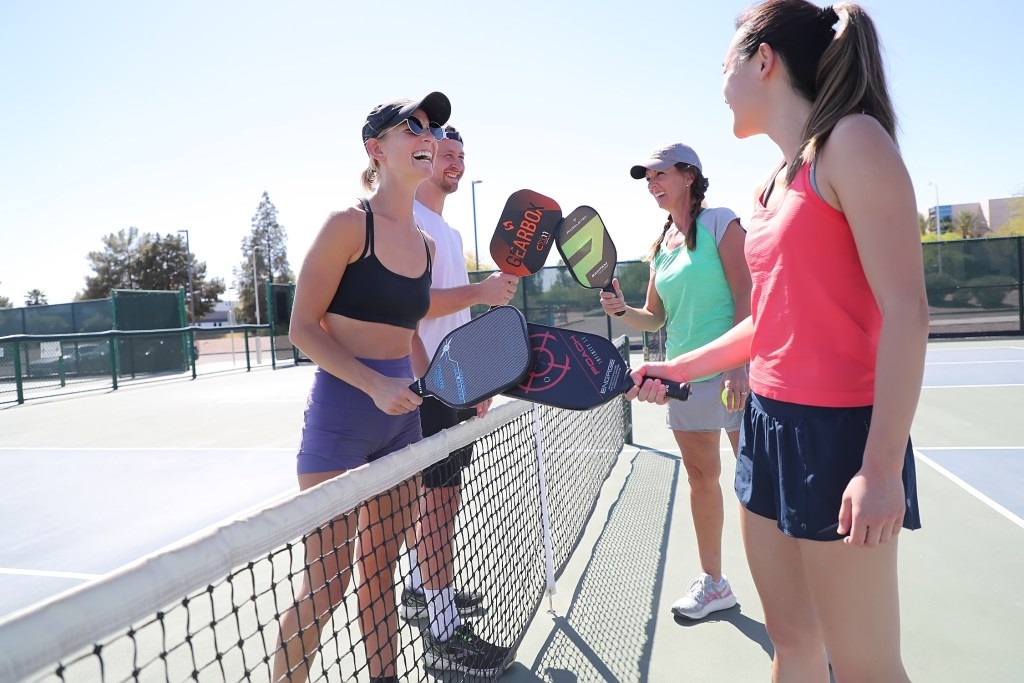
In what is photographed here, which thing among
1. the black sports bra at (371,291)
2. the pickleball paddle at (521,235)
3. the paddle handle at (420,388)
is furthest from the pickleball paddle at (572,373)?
the pickleball paddle at (521,235)

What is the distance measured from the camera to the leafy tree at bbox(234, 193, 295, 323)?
6644 cm

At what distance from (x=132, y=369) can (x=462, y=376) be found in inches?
707

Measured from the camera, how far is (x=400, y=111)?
226cm

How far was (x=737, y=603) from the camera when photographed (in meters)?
3.05

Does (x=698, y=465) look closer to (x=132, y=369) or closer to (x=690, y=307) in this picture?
(x=690, y=307)

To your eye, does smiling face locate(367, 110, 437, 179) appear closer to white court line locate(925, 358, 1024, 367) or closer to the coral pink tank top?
the coral pink tank top

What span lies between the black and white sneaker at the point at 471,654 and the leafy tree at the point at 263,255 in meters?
67.1

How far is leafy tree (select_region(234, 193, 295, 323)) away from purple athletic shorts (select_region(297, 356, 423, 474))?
67268 mm

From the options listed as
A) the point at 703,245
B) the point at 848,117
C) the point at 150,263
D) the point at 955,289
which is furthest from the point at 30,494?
the point at 150,263

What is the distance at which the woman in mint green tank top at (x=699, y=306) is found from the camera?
2.87 m

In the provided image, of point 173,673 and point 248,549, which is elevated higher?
point 248,549

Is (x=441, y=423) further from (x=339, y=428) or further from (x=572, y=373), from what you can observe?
(x=572, y=373)

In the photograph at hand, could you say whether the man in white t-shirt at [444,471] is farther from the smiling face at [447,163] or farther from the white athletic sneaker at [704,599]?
the white athletic sneaker at [704,599]

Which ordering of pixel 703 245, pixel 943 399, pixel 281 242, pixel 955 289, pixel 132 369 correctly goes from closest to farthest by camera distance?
pixel 703 245, pixel 943 399, pixel 955 289, pixel 132 369, pixel 281 242
